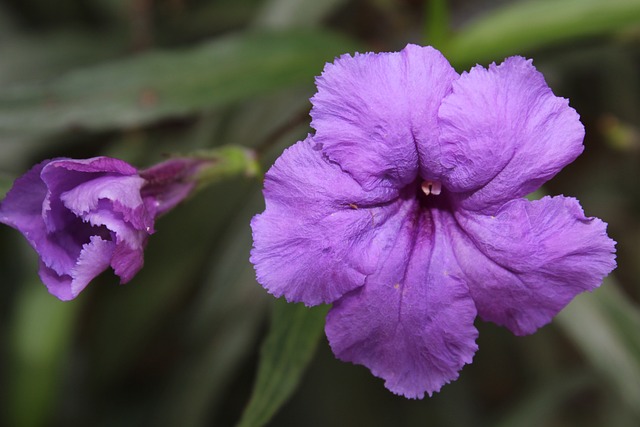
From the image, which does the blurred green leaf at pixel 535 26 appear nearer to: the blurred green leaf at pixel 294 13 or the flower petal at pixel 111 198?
the blurred green leaf at pixel 294 13

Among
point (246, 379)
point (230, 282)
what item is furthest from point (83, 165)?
point (246, 379)

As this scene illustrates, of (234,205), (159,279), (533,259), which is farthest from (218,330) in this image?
(533,259)

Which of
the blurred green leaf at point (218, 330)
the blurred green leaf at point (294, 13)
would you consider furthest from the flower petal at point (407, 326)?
the blurred green leaf at point (294, 13)

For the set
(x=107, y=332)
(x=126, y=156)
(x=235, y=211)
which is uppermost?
(x=126, y=156)

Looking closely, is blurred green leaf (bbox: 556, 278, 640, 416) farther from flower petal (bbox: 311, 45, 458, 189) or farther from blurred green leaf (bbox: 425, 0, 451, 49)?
flower petal (bbox: 311, 45, 458, 189)

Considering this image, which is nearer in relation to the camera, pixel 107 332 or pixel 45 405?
pixel 45 405

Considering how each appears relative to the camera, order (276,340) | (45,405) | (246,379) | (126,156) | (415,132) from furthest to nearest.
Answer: (246,379) < (126,156) < (45,405) < (276,340) < (415,132)

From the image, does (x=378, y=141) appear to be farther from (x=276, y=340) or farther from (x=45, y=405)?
(x=45, y=405)

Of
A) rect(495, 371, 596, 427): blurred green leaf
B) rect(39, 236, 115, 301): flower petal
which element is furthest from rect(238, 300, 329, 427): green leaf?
rect(495, 371, 596, 427): blurred green leaf
